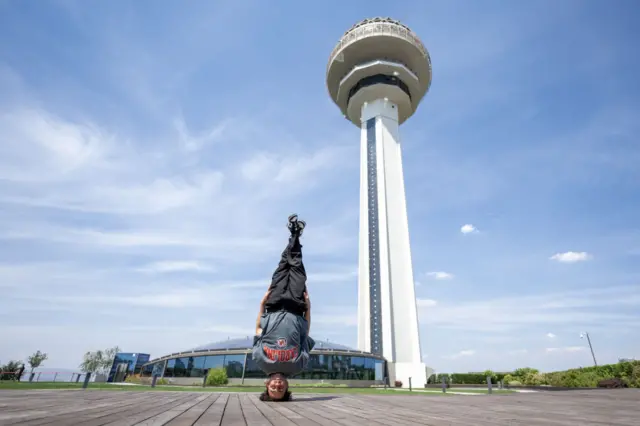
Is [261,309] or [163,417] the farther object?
[261,309]

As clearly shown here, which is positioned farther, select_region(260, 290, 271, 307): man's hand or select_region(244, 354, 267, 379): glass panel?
select_region(244, 354, 267, 379): glass panel

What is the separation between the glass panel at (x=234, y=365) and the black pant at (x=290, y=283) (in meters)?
25.9

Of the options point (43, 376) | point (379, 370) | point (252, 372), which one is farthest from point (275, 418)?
point (379, 370)

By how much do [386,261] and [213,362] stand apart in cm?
2449

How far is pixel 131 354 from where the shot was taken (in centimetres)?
4741

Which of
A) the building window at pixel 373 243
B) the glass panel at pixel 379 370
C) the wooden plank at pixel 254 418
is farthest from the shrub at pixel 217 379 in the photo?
the wooden plank at pixel 254 418

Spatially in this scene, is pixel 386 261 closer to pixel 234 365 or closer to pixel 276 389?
pixel 234 365

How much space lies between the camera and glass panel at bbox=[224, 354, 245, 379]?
31203 mm

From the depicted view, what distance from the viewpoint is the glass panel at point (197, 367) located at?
108ft

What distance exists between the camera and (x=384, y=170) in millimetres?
48344

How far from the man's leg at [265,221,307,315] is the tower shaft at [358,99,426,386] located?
111ft

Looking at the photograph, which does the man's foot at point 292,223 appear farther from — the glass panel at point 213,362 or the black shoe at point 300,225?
the glass panel at point 213,362

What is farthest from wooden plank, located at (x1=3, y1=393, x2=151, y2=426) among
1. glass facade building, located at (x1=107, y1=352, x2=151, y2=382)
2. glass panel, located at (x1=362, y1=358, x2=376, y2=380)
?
glass facade building, located at (x1=107, y1=352, x2=151, y2=382)

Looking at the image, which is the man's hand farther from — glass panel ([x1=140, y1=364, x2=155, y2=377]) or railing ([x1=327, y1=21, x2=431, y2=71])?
railing ([x1=327, y1=21, x2=431, y2=71])
